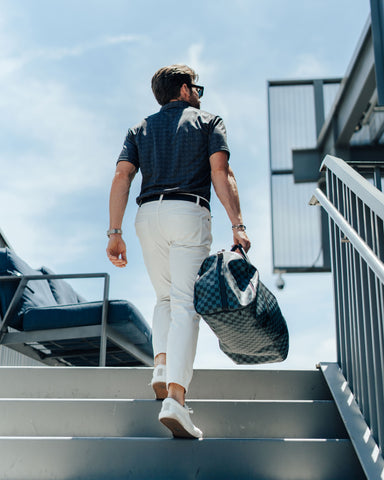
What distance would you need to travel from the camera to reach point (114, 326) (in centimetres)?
481

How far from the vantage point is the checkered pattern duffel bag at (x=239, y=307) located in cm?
238

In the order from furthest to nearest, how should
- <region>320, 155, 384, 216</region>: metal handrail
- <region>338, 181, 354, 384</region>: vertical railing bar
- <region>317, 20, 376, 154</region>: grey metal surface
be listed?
<region>317, 20, 376, 154</region>: grey metal surface
<region>338, 181, 354, 384</region>: vertical railing bar
<region>320, 155, 384, 216</region>: metal handrail

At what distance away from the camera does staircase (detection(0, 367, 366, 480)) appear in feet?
7.98

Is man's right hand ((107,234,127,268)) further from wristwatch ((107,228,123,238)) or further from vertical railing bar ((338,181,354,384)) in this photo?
vertical railing bar ((338,181,354,384))

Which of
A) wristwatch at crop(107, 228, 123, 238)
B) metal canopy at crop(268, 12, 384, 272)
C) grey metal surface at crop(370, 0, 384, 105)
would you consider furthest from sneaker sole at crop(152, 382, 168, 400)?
metal canopy at crop(268, 12, 384, 272)

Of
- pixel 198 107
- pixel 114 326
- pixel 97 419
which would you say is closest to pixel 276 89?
pixel 114 326

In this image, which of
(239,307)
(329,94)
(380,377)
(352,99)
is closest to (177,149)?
(239,307)

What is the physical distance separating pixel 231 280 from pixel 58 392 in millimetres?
1233

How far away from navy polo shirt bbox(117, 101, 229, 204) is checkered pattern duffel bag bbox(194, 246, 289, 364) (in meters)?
0.44

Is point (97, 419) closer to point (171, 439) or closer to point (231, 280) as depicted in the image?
point (171, 439)

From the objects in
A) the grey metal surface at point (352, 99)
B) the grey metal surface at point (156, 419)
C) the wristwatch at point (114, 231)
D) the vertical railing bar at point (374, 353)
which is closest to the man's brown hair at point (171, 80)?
the wristwatch at point (114, 231)

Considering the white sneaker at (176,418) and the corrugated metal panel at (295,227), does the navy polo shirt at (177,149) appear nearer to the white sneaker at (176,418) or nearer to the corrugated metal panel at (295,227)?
the white sneaker at (176,418)

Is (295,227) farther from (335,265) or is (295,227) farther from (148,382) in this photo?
(148,382)

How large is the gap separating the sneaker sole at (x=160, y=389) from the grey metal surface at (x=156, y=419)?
4 centimetres
